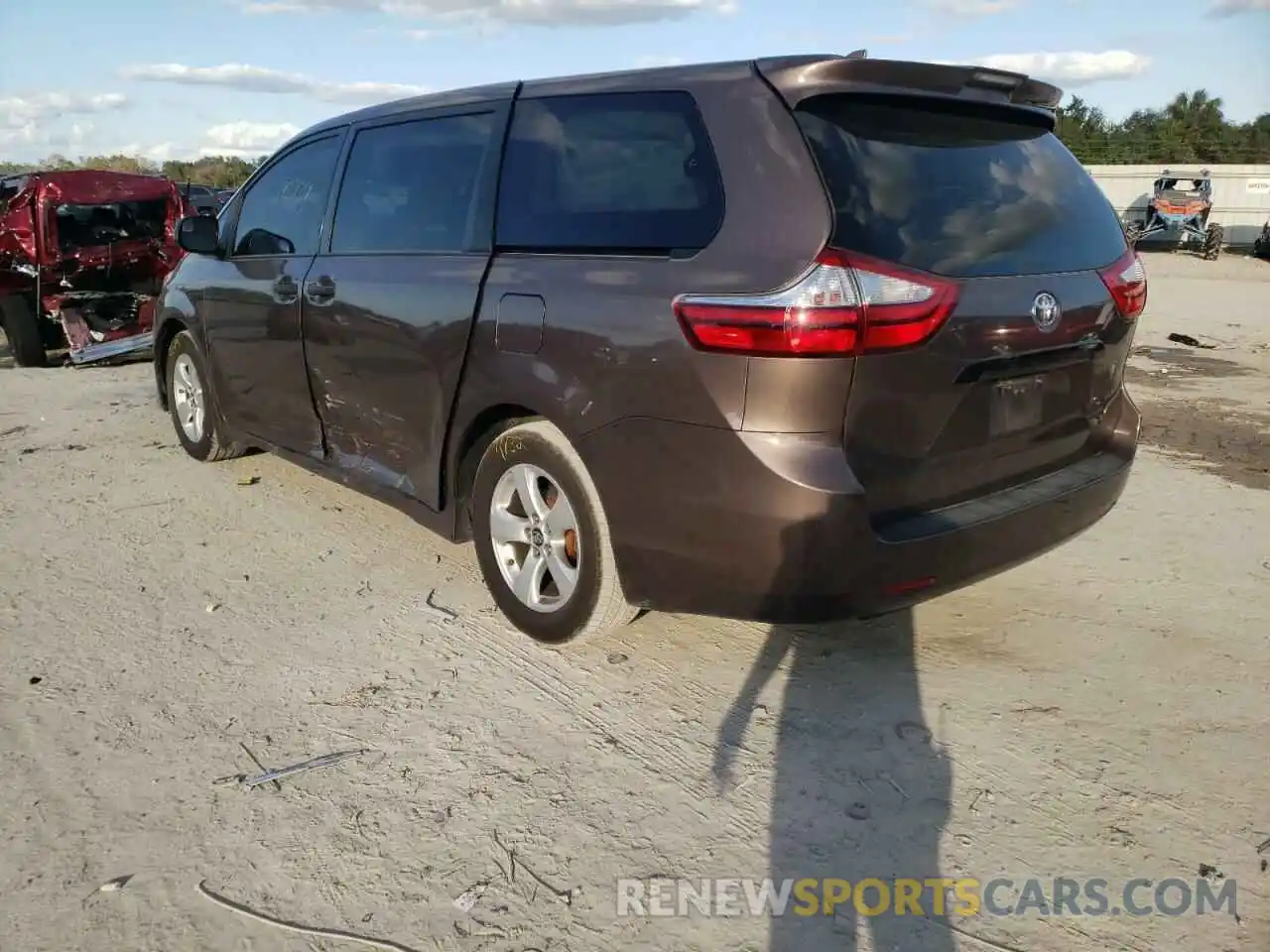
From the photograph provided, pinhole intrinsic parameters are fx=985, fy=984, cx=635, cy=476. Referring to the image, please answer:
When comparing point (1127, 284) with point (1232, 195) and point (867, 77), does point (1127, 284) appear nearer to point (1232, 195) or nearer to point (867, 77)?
point (867, 77)

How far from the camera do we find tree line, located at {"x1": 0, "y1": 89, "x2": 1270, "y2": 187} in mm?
42688

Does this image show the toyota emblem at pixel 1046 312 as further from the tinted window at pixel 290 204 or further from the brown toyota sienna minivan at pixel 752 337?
the tinted window at pixel 290 204

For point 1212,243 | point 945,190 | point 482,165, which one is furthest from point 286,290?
point 1212,243

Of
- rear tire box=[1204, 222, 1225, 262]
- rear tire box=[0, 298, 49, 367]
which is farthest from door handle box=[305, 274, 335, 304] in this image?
rear tire box=[1204, 222, 1225, 262]

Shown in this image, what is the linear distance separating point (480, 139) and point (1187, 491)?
4088mm

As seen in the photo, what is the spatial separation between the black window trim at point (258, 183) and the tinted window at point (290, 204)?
0.01 m

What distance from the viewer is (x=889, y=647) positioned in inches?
136

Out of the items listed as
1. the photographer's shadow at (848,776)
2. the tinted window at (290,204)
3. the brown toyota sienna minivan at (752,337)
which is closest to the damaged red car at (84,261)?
the tinted window at (290,204)

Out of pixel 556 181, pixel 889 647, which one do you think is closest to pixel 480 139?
pixel 556 181

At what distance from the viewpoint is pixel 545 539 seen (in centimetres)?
335

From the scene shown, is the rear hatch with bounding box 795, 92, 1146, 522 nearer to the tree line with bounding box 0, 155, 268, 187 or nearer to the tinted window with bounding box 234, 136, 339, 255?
the tinted window with bounding box 234, 136, 339, 255

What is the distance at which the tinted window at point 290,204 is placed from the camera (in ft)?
14.7

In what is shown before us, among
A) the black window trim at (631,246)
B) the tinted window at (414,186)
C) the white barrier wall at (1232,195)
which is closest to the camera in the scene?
the black window trim at (631,246)

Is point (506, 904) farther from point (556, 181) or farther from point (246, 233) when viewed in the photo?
point (246, 233)
